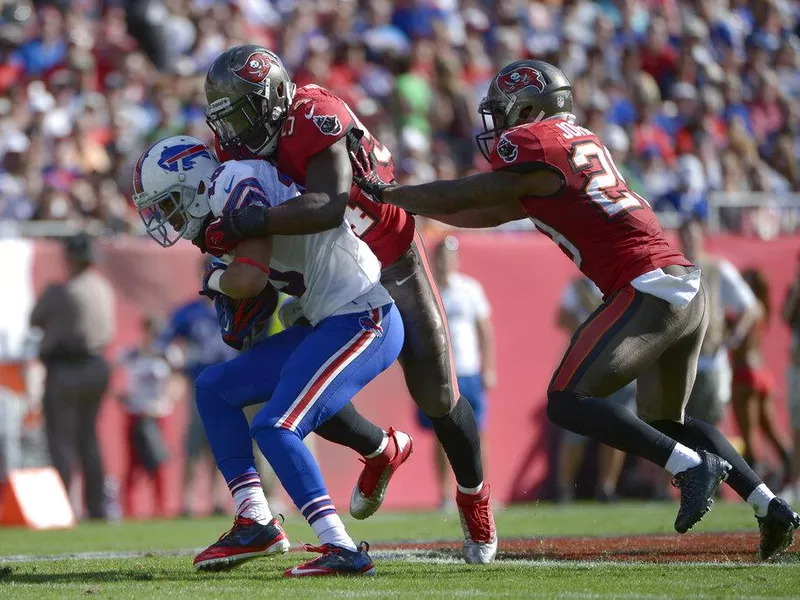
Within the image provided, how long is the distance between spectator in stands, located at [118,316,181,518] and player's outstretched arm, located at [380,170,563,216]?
18.3 feet

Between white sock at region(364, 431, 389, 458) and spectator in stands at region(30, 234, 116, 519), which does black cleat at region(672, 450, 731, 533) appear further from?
spectator in stands at region(30, 234, 116, 519)

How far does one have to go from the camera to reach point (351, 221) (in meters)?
5.46

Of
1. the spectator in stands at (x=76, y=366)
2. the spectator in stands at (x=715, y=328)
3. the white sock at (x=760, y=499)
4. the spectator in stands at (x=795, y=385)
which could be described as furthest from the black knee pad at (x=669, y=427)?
the spectator in stands at (x=76, y=366)

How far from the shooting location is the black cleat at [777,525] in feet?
16.6

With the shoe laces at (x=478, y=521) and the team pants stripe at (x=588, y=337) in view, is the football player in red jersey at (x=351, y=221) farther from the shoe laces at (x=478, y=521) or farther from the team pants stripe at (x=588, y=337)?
the team pants stripe at (x=588, y=337)

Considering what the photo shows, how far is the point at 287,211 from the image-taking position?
477cm

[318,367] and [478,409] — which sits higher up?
[318,367]

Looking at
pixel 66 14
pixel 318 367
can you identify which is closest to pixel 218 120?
pixel 318 367

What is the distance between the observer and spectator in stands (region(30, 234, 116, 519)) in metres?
9.98

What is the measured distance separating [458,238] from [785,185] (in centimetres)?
501

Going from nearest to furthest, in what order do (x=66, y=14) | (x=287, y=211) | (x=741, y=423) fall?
(x=287, y=211) → (x=741, y=423) → (x=66, y=14)

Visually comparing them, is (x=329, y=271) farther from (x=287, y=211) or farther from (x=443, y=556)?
(x=443, y=556)

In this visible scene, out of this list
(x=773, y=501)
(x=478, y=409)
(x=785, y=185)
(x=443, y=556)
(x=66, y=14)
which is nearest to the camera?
(x=773, y=501)

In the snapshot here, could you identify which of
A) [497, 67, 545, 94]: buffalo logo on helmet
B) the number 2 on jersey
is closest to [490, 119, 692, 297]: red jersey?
the number 2 on jersey
